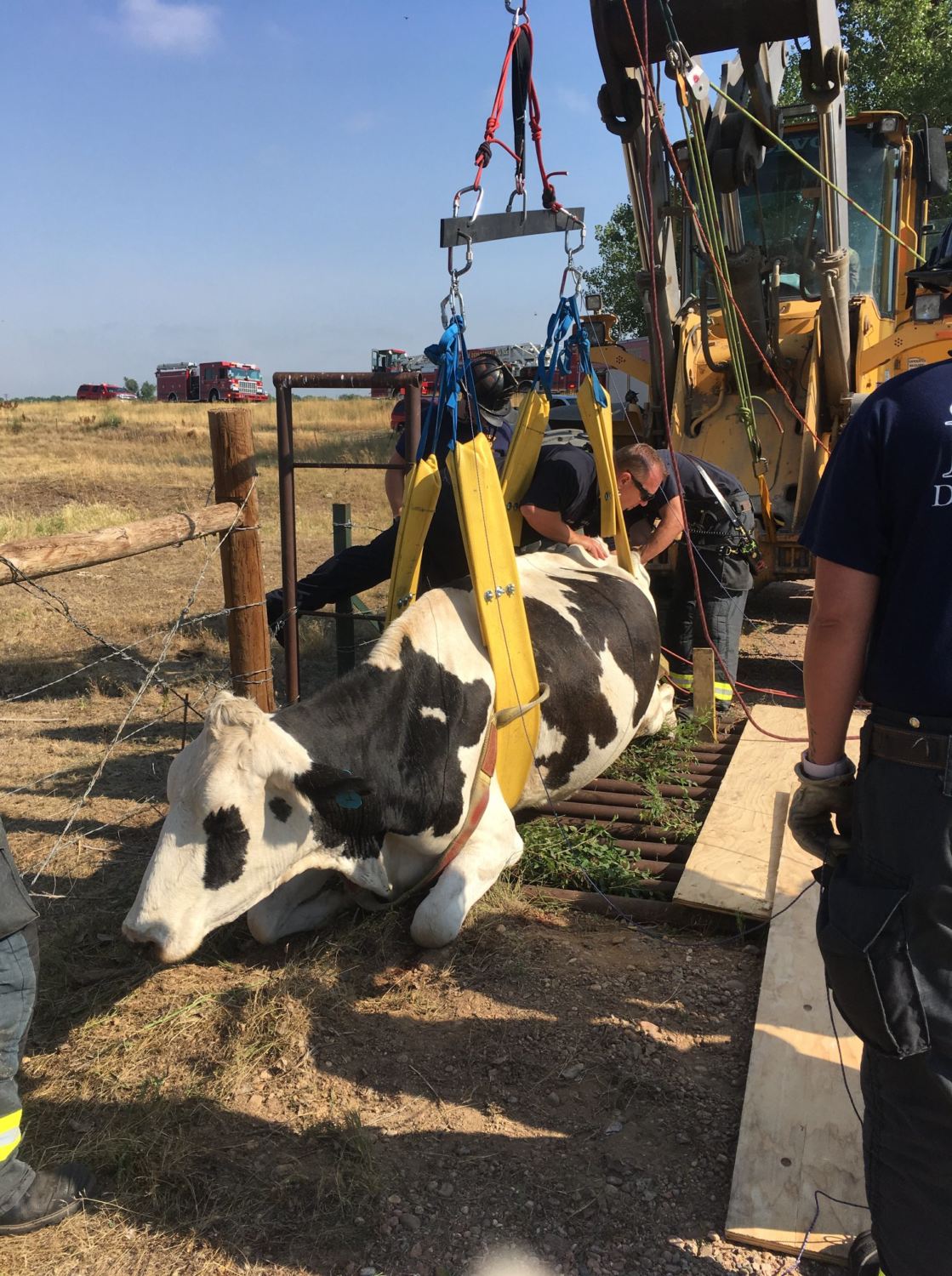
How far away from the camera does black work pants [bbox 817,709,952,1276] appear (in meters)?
1.83

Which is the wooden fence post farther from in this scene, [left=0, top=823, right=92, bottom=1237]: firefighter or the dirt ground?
[left=0, top=823, right=92, bottom=1237]: firefighter

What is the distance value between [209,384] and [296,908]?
5145cm

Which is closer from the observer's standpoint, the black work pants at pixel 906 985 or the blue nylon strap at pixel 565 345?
the black work pants at pixel 906 985

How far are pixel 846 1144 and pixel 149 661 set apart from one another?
5.96 m

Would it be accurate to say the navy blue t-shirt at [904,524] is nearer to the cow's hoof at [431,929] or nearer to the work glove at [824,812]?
the work glove at [824,812]

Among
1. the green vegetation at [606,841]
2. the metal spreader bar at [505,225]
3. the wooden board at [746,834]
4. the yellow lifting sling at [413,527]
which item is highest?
the metal spreader bar at [505,225]

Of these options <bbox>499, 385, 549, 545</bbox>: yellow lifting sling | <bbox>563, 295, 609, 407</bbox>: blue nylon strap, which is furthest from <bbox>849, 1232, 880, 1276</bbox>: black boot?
<bbox>563, 295, 609, 407</bbox>: blue nylon strap

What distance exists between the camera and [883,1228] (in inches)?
76.5

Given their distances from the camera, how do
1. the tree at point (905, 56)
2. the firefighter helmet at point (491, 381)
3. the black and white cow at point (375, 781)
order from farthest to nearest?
the tree at point (905, 56)
the firefighter helmet at point (491, 381)
the black and white cow at point (375, 781)

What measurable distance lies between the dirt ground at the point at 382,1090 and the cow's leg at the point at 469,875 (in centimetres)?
13

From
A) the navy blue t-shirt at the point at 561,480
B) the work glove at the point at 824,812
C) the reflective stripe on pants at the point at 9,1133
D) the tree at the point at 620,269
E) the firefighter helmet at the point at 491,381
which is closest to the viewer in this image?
the work glove at the point at 824,812

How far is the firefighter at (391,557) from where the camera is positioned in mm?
5367

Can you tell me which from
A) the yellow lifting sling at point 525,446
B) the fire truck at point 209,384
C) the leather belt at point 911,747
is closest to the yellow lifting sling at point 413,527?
the yellow lifting sling at point 525,446

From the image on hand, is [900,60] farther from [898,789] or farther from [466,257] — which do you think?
[898,789]
